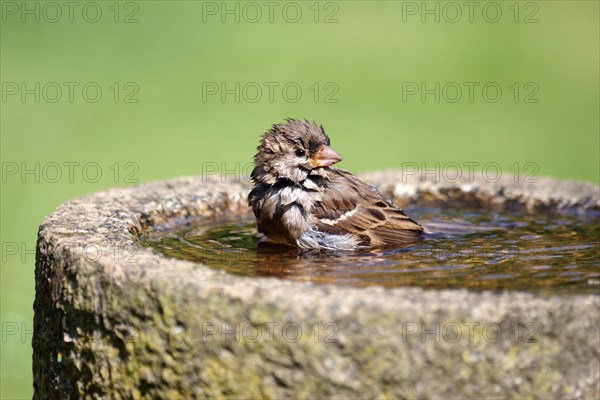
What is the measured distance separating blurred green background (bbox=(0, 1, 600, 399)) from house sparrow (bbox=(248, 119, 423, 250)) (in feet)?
12.2

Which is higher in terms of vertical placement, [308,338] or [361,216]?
[361,216]

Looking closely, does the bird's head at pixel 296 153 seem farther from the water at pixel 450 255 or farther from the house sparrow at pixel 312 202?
the water at pixel 450 255

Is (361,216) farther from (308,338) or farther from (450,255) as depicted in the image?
(308,338)

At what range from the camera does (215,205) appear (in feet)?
17.4

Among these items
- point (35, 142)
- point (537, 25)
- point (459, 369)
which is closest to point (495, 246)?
point (459, 369)

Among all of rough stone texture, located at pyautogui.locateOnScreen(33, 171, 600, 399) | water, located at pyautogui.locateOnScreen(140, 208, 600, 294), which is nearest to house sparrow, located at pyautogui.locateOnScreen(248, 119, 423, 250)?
water, located at pyautogui.locateOnScreen(140, 208, 600, 294)

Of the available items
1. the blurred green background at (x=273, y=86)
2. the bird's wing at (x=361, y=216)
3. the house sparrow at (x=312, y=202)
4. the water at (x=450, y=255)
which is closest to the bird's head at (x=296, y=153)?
the house sparrow at (x=312, y=202)

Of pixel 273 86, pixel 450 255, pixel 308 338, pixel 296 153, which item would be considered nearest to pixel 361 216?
pixel 296 153

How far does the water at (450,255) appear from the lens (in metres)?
3.45

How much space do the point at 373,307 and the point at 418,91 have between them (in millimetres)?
10215

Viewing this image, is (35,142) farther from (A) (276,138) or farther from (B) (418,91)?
(A) (276,138)

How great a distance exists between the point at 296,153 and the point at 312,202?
272 mm

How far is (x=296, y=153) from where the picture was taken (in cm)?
471

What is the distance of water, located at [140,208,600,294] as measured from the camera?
3451 millimetres
